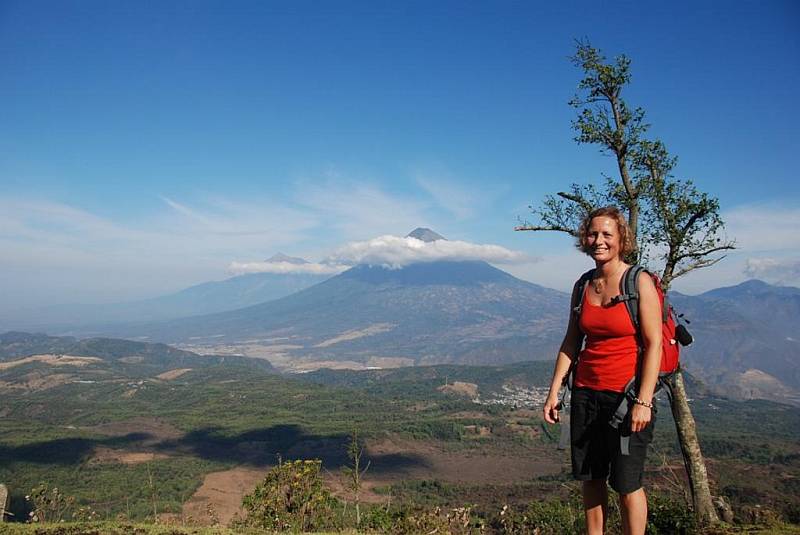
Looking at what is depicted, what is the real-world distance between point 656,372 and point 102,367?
508 ft

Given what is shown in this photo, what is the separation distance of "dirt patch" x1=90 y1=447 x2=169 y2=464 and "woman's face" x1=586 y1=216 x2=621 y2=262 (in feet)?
207

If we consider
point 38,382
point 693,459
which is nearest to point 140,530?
point 693,459

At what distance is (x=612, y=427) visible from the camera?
266 centimetres

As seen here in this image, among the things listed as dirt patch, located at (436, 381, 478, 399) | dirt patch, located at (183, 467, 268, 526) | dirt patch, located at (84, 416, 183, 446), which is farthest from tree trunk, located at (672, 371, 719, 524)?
dirt patch, located at (436, 381, 478, 399)

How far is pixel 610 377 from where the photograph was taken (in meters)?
2.65

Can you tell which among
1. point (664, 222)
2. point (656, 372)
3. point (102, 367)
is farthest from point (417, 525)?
point (102, 367)

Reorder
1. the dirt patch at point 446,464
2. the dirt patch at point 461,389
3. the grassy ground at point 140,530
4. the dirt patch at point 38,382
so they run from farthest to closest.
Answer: the dirt patch at point 461,389 < the dirt patch at point 38,382 < the dirt patch at point 446,464 < the grassy ground at point 140,530

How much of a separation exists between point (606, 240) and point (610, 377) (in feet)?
2.55

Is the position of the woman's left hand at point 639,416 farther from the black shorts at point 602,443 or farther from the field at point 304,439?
the field at point 304,439

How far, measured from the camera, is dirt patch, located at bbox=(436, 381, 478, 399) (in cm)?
11538

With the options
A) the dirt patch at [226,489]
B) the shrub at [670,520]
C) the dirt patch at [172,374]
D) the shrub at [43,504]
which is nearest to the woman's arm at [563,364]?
the shrub at [670,520]

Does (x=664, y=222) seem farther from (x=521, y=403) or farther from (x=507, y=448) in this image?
(x=521, y=403)

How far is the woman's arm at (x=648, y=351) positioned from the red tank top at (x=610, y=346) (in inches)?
2.9

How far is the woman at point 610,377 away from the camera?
2.55m
